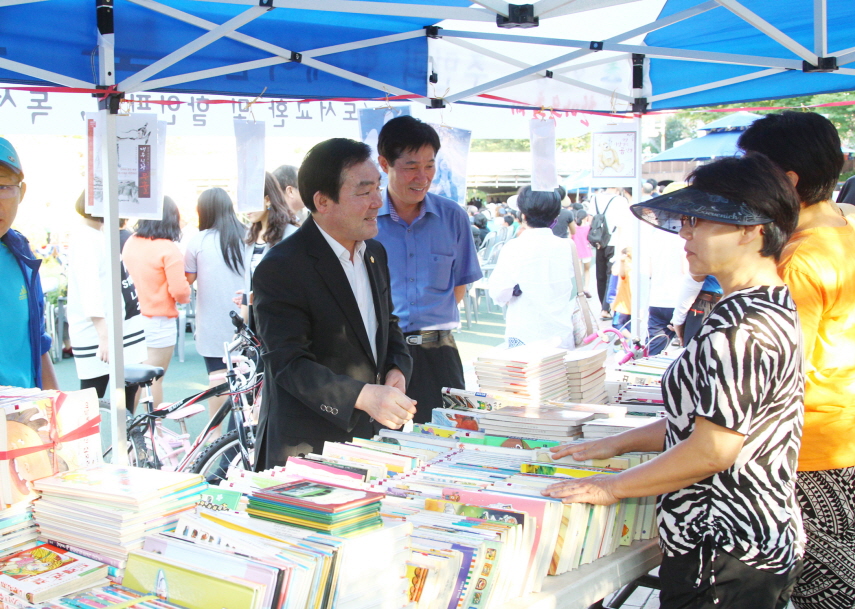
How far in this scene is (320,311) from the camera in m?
2.57

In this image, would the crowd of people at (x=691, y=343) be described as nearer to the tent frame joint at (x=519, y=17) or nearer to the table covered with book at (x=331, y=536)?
the table covered with book at (x=331, y=536)

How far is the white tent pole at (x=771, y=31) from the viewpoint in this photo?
3549 mm

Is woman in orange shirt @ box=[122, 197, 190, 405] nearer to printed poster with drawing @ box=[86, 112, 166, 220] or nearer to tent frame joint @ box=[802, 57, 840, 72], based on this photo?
printed poster with drawing @ box=[86, 112, 166, 220]

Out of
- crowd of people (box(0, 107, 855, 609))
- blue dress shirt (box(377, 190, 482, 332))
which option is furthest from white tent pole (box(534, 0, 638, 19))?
blue dress shirt (box(377, 190, 482, 332))

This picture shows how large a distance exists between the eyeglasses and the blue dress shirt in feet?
5.77

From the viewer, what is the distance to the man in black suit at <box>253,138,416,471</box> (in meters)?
2.47

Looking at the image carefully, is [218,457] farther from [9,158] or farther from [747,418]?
[747,418]

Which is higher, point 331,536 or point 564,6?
point 564,6

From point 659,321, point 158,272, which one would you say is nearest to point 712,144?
point 659,321

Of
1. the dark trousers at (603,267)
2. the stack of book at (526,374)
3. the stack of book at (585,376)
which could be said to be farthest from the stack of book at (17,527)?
the dark trousers at (603,267)

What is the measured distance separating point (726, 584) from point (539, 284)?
3442mm

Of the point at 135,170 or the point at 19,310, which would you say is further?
the point at 135,170

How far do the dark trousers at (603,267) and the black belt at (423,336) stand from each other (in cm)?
829

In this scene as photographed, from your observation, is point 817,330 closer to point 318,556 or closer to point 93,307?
point 318,556
